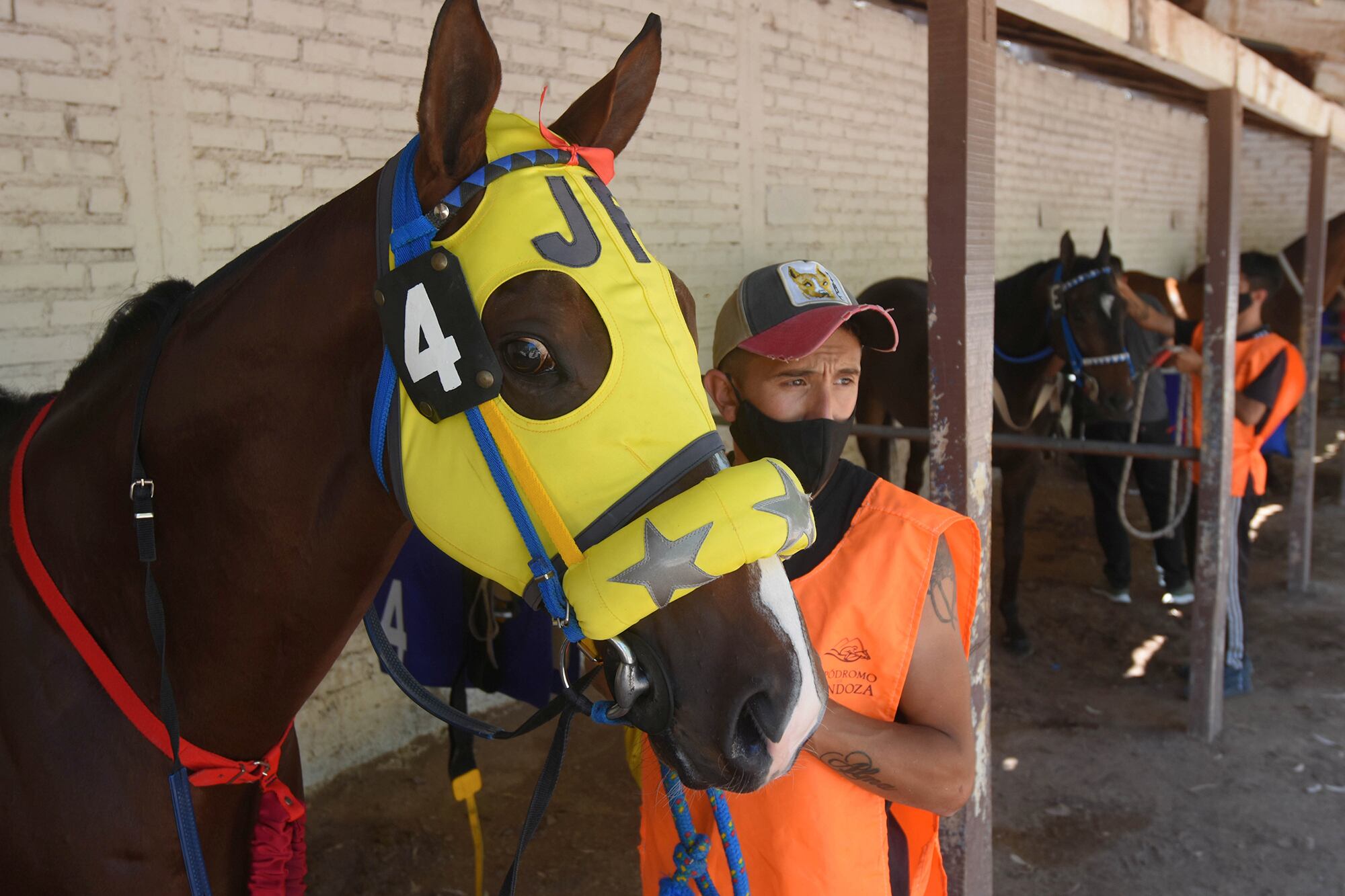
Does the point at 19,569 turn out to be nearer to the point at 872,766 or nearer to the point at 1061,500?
the point at 872,766

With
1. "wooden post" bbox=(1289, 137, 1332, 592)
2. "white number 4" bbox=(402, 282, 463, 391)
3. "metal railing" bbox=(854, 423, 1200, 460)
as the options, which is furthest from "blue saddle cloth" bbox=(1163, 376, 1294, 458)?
"white number 4" bbox=(402, 282, 463, 391)

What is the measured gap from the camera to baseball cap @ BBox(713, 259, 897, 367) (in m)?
1.57

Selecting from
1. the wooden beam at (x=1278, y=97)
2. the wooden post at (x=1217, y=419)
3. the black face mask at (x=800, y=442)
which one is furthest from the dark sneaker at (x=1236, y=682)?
the black face mask at (x=800, y=442)

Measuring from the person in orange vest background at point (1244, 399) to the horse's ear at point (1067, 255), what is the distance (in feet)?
1.34

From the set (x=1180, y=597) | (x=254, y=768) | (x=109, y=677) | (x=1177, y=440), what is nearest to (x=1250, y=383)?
(x=1177, y=440)

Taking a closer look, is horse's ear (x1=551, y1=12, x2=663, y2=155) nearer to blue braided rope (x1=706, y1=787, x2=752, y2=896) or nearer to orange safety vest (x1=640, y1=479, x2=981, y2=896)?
orange safety vest (x1=640, y1=479, x2=981, y2=896)

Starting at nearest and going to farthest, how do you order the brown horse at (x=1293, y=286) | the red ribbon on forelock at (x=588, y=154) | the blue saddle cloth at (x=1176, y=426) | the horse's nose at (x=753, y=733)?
the horse's nose at (x=753, y=733) < the red ribbon on forelock at (x=588, y=154) < the blue saddle cloth at (x=1176, y=426) < the brown horse at (x=1293, y=286)

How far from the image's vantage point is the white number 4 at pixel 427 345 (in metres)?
1.04

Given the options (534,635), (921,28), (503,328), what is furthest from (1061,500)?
(503,328)

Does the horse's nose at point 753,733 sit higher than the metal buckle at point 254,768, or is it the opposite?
the horse's nose at point 753,733

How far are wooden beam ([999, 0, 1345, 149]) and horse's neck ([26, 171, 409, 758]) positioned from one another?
1.69m

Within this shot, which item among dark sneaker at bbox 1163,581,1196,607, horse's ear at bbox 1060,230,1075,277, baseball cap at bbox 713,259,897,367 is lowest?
dark sneaker at bbox 1163,581,1196,607

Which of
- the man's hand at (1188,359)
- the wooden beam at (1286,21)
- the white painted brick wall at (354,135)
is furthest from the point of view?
the man's hand at (1188,359)

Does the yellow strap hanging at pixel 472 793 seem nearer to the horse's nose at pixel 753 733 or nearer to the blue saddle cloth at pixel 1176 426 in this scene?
the horse's nose at pixel 753 733
